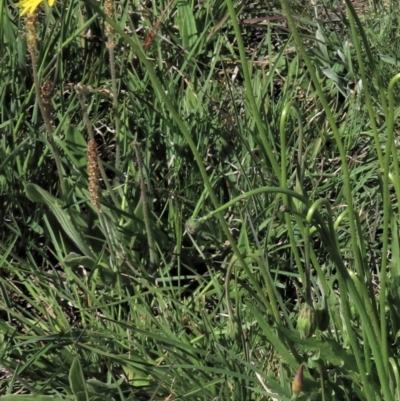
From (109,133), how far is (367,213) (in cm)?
77

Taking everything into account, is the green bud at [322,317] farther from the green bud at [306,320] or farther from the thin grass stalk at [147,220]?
the thin grass stalk at [147,220]

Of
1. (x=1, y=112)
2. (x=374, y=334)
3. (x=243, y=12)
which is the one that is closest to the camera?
(x=374, y=334)

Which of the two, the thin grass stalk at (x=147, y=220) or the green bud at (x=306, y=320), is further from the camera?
the thin grass stalk at (x=147, y=220)

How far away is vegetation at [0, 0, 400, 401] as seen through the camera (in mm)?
1115

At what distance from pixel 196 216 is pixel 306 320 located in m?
0.64

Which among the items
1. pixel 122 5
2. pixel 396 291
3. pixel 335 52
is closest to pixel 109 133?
pixel 122 5

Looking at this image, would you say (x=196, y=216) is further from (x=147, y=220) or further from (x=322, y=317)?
(x=322, y=317)

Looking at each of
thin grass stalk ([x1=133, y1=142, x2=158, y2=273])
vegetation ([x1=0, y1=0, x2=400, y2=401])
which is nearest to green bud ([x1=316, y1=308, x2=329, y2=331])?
vegetation ([x1=0, y1=0, x2=400, y2=401])

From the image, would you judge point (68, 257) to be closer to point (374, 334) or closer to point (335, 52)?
point (374, 334)

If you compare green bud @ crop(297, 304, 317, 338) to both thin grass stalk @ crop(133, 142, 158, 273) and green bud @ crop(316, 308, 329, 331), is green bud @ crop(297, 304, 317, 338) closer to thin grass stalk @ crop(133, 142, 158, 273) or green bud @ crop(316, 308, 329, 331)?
green bud @ crop(316, 308, 329, 331)

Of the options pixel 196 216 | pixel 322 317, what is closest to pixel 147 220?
pixel 196 216

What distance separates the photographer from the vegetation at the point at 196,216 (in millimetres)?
1115

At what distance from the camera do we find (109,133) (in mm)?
2008

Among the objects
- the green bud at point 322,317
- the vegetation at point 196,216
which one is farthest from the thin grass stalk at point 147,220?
the green bud at point 322,317
